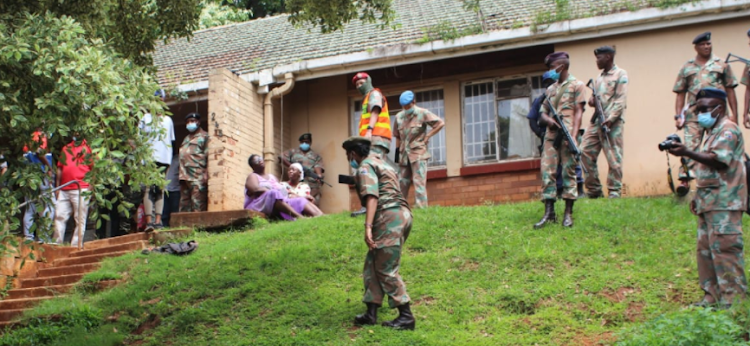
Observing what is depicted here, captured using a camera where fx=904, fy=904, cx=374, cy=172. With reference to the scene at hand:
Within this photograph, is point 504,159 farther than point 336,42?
No

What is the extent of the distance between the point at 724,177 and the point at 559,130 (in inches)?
115

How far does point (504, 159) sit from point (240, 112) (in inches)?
191

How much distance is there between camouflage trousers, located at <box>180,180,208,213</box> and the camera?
51.2 ft

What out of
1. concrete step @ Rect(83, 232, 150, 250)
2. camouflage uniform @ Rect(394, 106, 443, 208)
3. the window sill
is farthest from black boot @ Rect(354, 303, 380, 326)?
the window sill

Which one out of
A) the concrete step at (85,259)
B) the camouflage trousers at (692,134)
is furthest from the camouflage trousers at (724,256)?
the concrete step at (85,259)

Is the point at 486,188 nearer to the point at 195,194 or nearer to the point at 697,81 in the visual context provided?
the point at 195,194

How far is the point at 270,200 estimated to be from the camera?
13.8 metres

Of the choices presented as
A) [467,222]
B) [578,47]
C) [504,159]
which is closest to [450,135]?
[504,159]

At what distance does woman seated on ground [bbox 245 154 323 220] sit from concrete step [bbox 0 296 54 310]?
3711 millimetres

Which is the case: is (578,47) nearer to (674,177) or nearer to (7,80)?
(674,177)

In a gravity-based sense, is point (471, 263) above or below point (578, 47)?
below

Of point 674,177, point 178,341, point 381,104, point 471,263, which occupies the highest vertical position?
point 381,104

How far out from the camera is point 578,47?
15.4m

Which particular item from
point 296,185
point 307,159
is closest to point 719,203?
point 296,185
